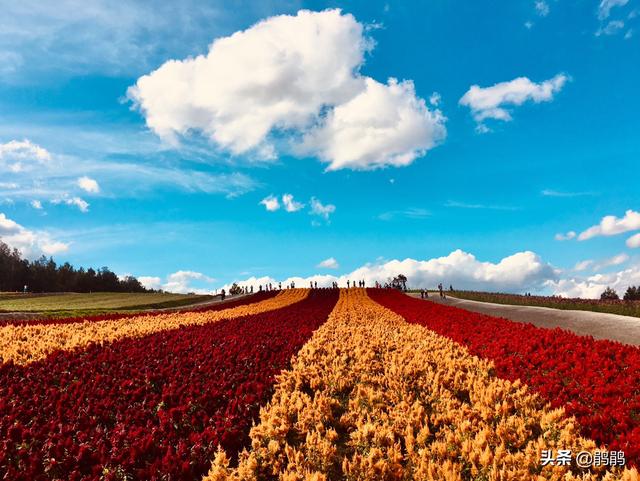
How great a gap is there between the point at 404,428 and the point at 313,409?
162 cm

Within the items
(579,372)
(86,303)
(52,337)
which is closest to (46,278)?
(86,303)

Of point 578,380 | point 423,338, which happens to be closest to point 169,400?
point 578,380

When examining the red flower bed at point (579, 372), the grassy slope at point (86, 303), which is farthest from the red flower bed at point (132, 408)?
the grassy slope at point (86, 303)

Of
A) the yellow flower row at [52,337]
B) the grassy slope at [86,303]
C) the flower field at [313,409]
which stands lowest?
the grassy slope at [86,303]

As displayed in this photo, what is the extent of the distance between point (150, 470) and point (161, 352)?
22.4 feet

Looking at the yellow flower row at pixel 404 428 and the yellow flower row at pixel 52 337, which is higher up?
the yellow flower row at pixel 52 337

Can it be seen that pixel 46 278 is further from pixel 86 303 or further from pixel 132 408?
pixel 132 408

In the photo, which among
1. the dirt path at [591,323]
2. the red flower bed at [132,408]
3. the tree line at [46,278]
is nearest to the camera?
the red flower bed at [132,408]

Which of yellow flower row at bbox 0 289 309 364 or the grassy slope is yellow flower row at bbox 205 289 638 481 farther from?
the grassy slope

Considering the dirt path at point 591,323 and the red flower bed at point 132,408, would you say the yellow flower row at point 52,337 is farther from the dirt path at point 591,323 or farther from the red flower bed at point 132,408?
the dirt path at point 591,323

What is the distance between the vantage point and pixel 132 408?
7402 mm

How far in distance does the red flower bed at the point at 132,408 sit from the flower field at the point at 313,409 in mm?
27

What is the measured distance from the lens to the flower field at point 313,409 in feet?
18.9

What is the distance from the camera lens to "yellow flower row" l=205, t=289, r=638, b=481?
5789mm
